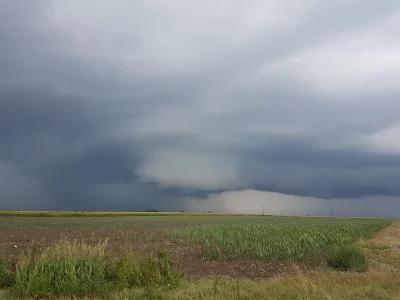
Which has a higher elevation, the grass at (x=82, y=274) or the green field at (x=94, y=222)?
the green field at (x=94, y=222)

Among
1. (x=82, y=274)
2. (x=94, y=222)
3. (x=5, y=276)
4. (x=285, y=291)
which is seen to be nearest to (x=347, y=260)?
(x=285, y=291)

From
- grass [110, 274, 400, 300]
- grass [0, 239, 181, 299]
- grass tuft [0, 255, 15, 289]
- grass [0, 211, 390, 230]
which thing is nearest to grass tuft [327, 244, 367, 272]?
grass [110, 274, 400, 300]

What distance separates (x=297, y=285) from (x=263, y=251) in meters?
13.1

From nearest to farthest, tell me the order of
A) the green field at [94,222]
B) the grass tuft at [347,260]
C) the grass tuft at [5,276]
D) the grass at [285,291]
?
the grass at [285,291] → the grass tuft at [5,276] → the grass tuft at [347,260] → the green field at [94,222]

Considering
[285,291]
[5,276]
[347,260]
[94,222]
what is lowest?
[285,291]

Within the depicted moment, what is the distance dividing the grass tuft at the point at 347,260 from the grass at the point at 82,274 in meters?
10.3

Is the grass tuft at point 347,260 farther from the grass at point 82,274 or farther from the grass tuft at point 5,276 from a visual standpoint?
the grass tuft at point 5,276

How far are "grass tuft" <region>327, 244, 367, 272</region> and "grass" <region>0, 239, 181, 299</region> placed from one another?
10273 millimetres

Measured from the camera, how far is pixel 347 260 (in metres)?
21.5

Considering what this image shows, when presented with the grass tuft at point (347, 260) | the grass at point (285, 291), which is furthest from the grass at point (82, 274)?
the grass tuft at point (347, 260)

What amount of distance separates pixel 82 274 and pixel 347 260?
556 inches

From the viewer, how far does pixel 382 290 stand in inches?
471

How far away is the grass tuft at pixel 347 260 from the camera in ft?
68.3

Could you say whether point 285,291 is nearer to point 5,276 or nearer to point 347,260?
point 5,276
